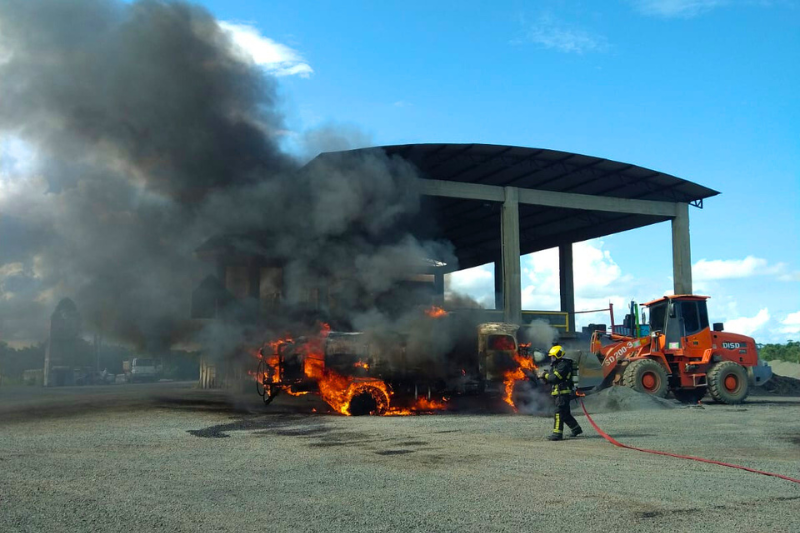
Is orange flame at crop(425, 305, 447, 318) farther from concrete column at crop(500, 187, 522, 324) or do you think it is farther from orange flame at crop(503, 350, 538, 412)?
concrete column at crop(500, 187, 522, 324)

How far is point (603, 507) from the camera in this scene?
5.73 m

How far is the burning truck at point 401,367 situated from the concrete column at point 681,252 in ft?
51.6

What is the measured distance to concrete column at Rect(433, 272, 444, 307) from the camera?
1858 centimetres

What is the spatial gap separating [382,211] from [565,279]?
20556 millimetres

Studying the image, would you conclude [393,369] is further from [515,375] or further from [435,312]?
[515,375]

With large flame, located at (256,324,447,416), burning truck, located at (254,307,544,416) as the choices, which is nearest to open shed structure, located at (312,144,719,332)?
burning truck, located at (254,307,544,416)

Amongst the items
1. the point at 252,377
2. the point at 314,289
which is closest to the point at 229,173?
the point at 314,289

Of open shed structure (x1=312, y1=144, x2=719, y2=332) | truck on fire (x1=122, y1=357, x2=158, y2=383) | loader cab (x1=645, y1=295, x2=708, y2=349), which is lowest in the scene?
truck on fire (x1=122, y1=357, x2=158, y2=383)

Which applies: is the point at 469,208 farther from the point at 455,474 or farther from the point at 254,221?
the point at 455,474

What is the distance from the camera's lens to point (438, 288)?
19.4 metres

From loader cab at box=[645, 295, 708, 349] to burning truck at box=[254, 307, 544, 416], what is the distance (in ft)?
14.9

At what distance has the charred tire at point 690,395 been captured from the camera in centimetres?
1766

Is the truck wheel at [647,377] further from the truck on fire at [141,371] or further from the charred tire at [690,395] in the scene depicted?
the truck on fire at [141,371]

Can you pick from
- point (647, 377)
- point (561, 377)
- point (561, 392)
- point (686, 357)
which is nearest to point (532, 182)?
point (686, 357)
